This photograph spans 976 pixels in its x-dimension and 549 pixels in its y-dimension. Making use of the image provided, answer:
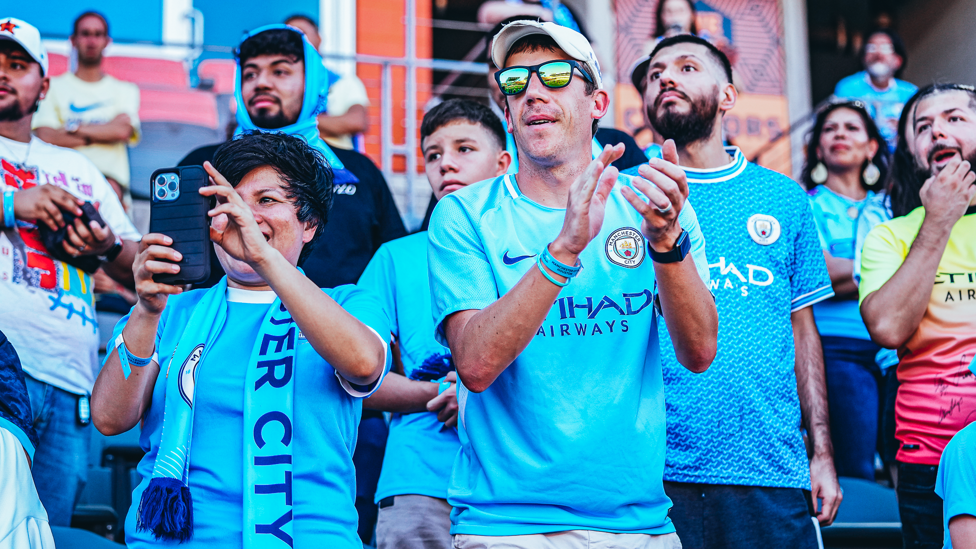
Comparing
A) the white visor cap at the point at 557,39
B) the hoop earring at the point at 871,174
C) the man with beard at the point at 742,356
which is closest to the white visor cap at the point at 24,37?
the white visor cap at the point at 557,39

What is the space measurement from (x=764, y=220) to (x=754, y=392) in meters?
0.64

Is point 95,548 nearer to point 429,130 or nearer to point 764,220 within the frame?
point 429,130

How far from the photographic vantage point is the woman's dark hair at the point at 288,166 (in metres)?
2.43

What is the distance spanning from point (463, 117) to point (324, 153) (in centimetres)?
61

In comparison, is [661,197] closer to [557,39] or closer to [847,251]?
[557,39]

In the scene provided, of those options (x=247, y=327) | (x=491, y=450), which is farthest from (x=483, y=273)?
(x=247, y=327)

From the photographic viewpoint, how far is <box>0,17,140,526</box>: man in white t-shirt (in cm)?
332

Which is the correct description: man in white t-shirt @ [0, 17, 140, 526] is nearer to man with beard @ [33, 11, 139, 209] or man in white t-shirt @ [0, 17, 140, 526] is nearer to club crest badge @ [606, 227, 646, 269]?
club crest badge @ [606, 227, 646, 269]

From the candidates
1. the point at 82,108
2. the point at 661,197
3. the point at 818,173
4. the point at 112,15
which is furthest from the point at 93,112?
the point at 661,197

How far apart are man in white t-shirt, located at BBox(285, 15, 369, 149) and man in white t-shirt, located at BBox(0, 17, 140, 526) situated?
7.76ft

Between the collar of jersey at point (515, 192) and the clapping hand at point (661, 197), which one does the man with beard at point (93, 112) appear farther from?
the clapping hand at point (661, 197)

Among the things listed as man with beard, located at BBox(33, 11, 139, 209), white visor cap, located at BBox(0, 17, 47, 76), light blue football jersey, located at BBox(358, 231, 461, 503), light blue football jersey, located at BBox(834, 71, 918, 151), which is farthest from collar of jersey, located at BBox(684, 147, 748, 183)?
man with beard, located at BBox(33, 11, 139, 209)

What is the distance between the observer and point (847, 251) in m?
4.79

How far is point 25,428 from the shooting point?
2.52 metres
